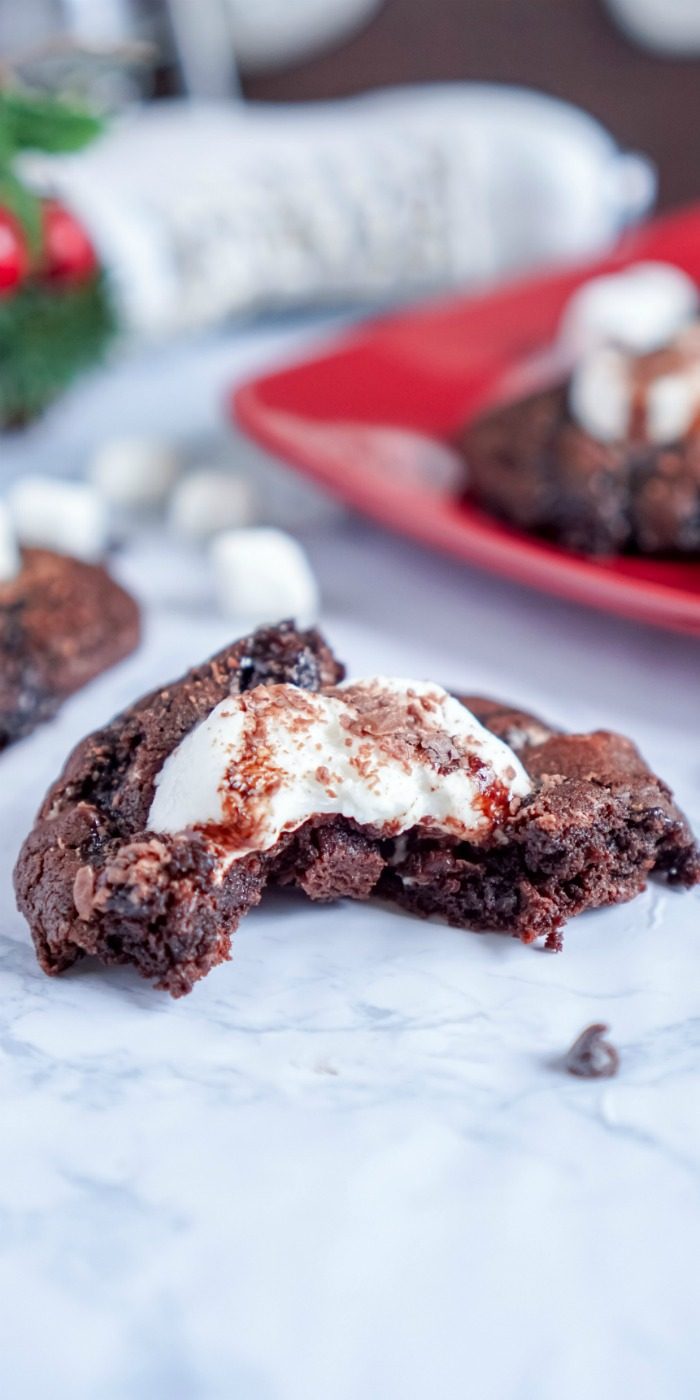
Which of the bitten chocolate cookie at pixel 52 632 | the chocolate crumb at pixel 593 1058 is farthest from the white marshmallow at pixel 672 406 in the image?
the chocolate crumb at pixel 593 1058

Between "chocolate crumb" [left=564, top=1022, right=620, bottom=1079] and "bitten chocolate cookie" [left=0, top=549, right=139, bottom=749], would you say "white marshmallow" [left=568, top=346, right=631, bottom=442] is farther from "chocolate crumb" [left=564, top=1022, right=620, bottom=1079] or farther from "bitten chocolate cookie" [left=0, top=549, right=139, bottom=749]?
"chocolate crumb" [left=564, top=1022, right=620, bottom=1079]

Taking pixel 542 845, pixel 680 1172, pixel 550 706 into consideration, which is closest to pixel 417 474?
pixel 550 706

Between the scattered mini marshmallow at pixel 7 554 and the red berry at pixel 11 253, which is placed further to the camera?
the red berry at pixel 11 253

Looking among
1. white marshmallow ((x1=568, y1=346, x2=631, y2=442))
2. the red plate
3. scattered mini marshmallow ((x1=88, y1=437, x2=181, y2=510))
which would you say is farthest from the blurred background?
white marshmallow ((x1=568, y1=346, x2=631, y2=442))

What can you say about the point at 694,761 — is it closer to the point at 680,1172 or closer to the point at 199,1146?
the point at 680,1172

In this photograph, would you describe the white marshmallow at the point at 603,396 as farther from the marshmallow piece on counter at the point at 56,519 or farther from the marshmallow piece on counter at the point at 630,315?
the marshmallow piece on counter at the point at 56,519

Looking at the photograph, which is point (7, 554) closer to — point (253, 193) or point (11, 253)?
point (11, 253)

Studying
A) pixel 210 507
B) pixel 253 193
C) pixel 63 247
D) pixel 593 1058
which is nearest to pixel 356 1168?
pixel 593 1058
